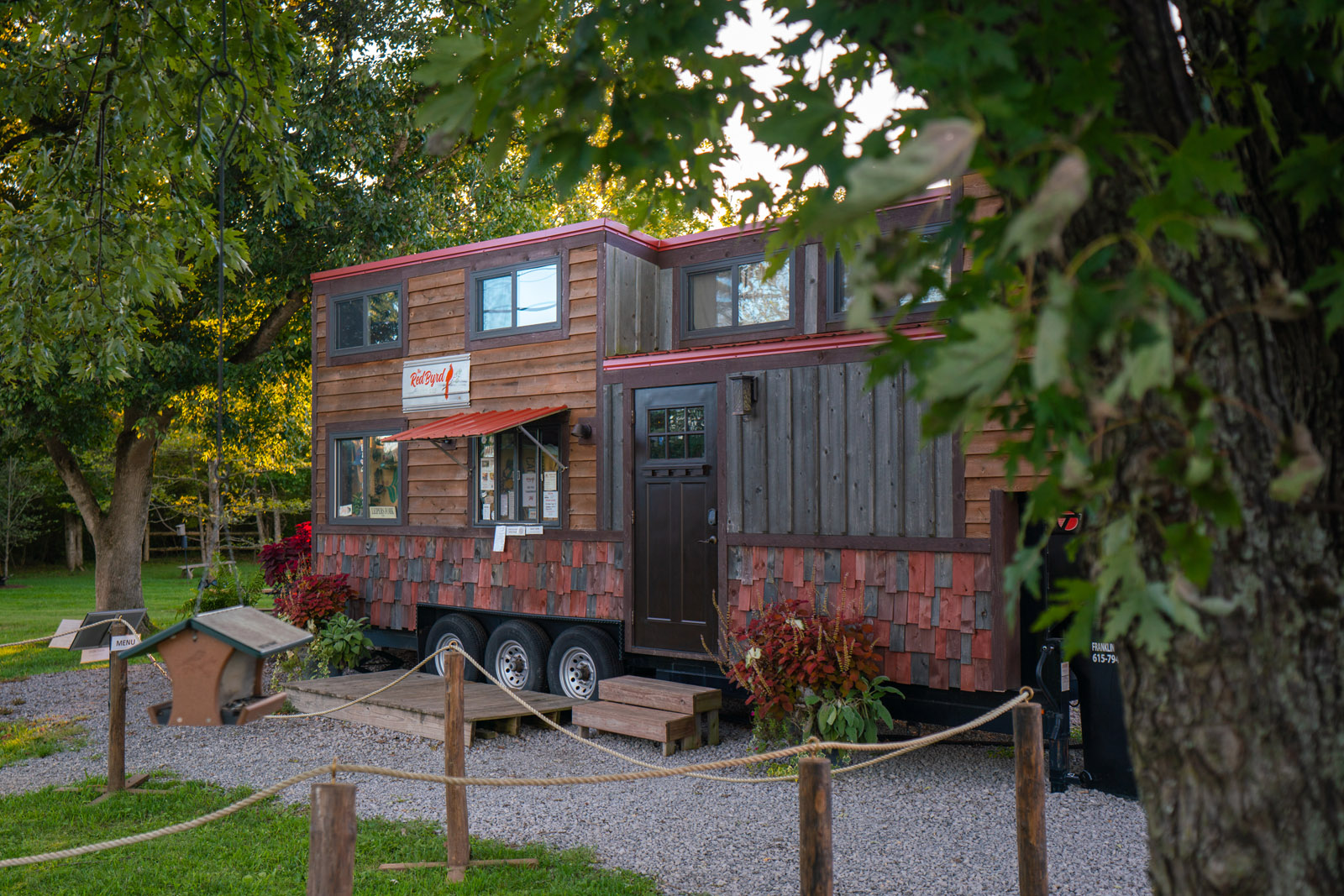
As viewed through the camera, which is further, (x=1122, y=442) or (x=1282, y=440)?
(x=1122, y=442)

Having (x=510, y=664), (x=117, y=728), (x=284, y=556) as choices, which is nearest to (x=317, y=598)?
(x=284, y=556)

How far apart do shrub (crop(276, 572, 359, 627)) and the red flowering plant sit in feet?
16.7

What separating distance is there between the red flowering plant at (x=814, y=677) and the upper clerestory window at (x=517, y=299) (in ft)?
12.3

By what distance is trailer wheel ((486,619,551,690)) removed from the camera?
941 cm

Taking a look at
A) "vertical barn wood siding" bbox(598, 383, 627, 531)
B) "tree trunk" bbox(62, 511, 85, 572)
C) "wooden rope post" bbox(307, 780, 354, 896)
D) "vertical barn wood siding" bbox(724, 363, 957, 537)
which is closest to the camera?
"wooden rope post" bbox(307, 780, 354, 896)

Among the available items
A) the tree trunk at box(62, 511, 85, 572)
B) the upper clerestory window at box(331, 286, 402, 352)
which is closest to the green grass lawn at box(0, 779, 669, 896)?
the upper clerestory window at box(331, 286, 402, 352)

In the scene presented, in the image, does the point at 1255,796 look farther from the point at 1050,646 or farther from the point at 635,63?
the point at 1050,646

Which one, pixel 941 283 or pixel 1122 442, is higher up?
pixel 941 283

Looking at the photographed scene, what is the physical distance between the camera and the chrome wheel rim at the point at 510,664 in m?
9.67

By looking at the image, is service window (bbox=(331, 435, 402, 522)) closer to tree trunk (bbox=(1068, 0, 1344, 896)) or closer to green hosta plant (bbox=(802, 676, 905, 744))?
green hosta plant (bbox=(802, 676, 905, 744))

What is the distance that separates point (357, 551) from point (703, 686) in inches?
180

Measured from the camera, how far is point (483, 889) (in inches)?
193

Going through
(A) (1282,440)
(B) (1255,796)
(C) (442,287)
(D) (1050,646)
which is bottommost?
(D) (1050,646)

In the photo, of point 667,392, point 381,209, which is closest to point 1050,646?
point 667,392
